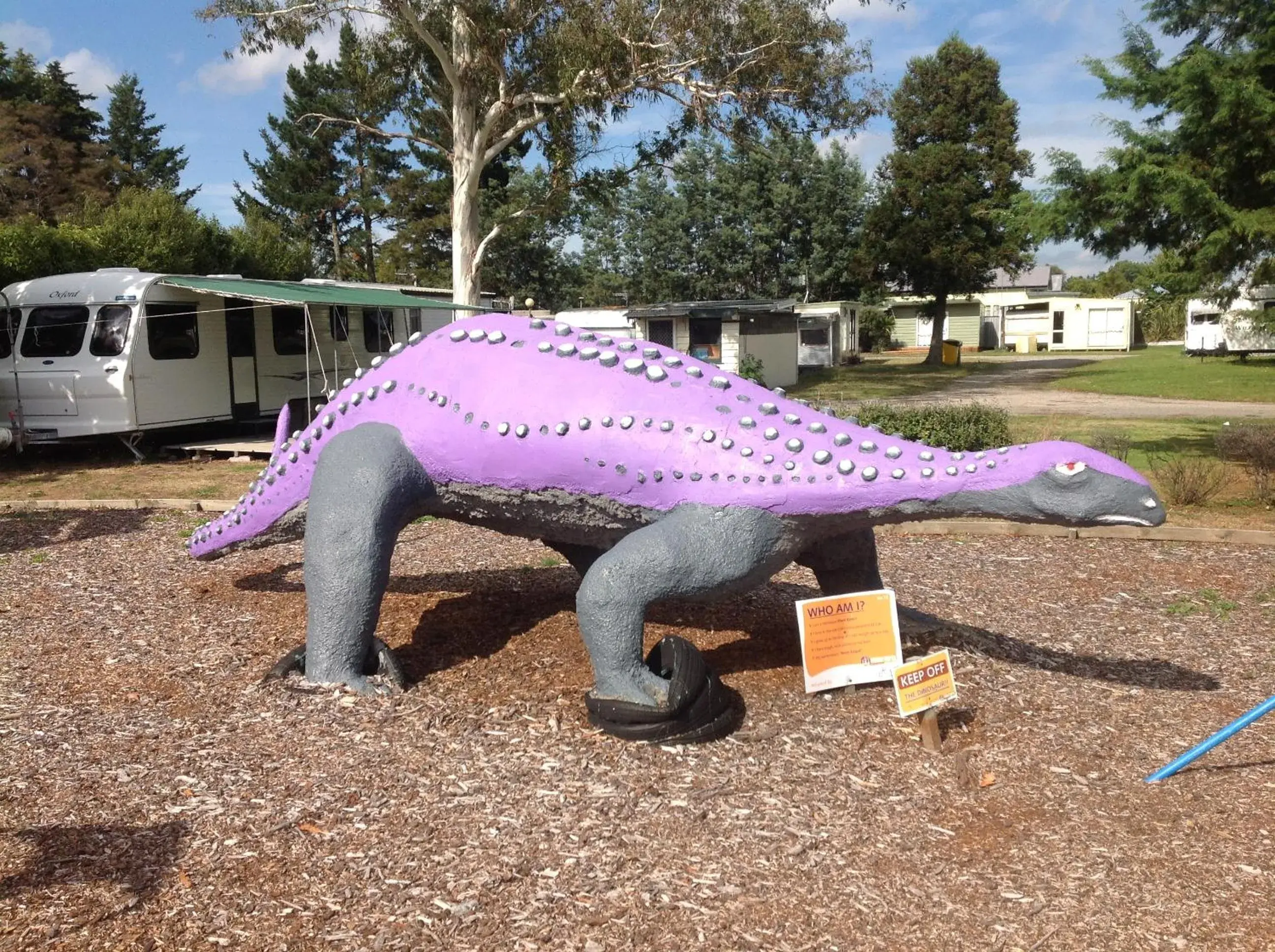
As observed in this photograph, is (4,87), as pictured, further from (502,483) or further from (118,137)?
(502,483)

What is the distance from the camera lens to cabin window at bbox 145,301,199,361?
13164 millimetres

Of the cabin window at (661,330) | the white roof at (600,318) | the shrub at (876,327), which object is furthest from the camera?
the shrub at (876,327)

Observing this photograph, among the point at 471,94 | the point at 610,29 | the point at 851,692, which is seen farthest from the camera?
the point at 471,94

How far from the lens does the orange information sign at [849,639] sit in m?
4.08

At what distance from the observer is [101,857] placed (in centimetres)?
305

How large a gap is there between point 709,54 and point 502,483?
16.8 meters

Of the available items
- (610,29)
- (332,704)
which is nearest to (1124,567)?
(332,704)

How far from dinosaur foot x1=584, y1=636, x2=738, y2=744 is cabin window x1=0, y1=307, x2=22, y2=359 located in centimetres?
1288

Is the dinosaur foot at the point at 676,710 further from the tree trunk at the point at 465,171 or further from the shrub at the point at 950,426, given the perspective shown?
the tree trunk at the point at 465,171

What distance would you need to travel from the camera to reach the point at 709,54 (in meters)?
18.7

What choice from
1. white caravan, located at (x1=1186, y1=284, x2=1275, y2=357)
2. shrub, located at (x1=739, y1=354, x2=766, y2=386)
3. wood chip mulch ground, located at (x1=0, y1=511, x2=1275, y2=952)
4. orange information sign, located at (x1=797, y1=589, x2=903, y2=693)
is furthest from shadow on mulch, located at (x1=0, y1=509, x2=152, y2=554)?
white caravan, located at (x1=1186, y1=284, x2=1275, y2=357)

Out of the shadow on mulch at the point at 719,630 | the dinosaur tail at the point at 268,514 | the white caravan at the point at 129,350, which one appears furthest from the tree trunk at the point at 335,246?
the dinosaur tail at the point at 268,514

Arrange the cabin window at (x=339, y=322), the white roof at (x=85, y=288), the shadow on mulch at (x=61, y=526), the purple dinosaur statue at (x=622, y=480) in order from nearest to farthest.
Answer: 1. the purple dinosaur statue at (x=622, y=480)
2. the shadow on mulch at (x=61, y=526)
3. the white roof at (x=85, y=288)
4. the cabin window at (x=339, y=322)

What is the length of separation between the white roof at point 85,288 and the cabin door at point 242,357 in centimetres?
147
